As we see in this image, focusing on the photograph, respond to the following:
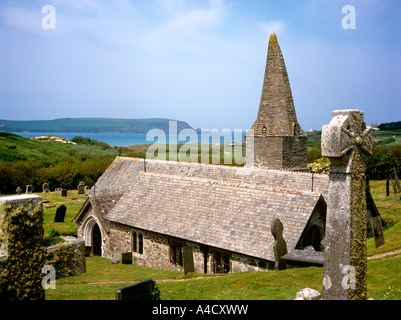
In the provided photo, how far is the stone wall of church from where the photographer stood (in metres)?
16.5

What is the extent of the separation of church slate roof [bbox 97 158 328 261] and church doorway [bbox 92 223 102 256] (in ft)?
7.79

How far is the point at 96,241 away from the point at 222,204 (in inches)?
453

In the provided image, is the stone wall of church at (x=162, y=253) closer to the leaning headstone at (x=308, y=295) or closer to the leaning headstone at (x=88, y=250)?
the leaning headstone at (x=88, y=250)

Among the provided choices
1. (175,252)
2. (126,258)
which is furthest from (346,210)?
(126,258)

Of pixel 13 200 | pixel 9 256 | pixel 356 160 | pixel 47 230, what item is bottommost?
pixel 47 230

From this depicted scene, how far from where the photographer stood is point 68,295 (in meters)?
12.0

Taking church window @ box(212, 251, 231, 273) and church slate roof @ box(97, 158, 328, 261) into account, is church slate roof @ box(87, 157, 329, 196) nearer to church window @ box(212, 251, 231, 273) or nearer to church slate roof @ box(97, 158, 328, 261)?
church slate roof @ box(97, 158, 328, 261)

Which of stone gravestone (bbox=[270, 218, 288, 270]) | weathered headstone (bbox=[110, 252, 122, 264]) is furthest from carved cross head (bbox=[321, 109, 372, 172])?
weathered headstone (bbox=[110, 252, 122, 264])

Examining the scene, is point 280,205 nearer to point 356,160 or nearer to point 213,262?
point 213,262

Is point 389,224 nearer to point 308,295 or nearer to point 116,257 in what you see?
point 116,257

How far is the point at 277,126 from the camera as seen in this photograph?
26156mm

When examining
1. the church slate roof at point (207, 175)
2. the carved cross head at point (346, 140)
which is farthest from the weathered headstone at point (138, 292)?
the church slate roof at point (207, 175)
